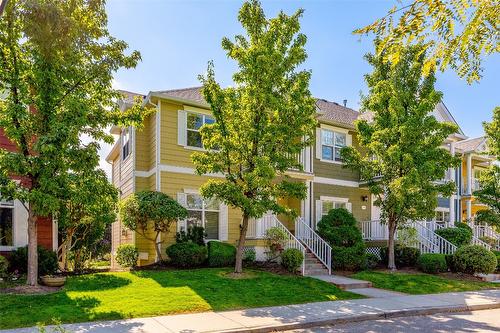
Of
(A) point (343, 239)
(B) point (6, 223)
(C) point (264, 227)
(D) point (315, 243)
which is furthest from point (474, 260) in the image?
(B) point (6, 223)

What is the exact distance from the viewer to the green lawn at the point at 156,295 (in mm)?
8477

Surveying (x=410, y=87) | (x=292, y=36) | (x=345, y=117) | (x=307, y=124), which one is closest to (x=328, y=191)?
(x=345, y=117)

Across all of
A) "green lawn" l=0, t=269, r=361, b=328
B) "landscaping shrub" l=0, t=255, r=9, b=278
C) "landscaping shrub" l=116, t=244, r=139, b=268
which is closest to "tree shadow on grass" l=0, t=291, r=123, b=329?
"green lawn" l=0, t=269, r=361, b=328

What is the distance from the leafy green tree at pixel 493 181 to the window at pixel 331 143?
7.28 metres

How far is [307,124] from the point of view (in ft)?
43.2

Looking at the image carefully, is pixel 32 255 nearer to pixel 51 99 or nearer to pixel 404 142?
pixel 51 99

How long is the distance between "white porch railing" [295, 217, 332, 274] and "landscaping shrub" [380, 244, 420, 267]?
3.55 meters

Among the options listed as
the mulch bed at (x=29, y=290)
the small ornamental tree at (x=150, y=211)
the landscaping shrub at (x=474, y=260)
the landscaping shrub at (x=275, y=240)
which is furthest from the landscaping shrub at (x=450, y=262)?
the mulch bed at (x=29, y=290)

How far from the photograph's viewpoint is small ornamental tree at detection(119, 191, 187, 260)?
13570 millimetres

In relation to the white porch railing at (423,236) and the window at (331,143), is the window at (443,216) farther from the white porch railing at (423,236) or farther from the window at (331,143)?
the window at (331,143)

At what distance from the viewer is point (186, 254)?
550 inches

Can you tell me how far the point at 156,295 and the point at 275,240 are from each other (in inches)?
249

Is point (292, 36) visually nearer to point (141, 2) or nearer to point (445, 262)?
point (141, 2)

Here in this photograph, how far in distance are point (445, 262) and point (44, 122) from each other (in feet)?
48.8
